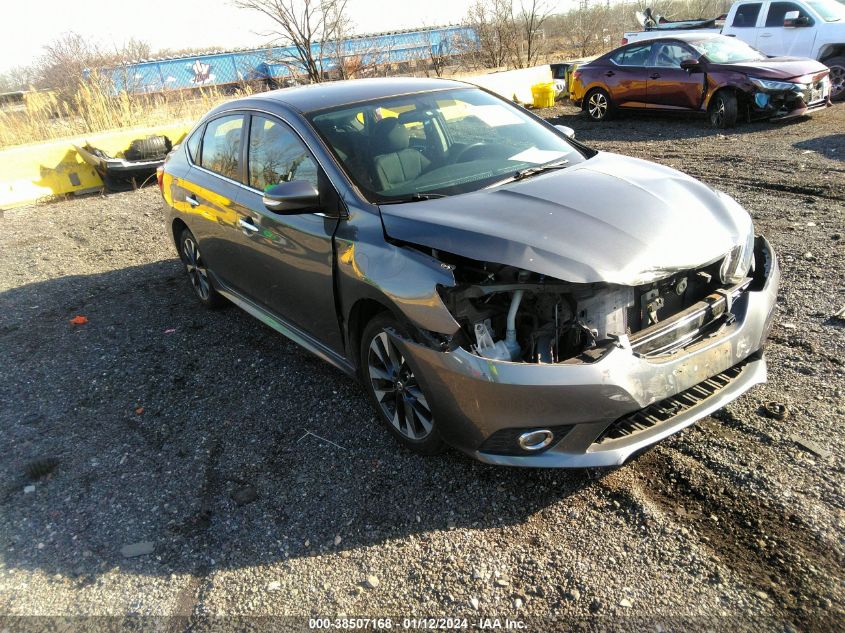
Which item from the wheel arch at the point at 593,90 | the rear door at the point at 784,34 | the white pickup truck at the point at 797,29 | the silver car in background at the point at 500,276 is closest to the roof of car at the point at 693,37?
the white pickup truck at the point at 797,29

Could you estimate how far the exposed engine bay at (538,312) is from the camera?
109 inches

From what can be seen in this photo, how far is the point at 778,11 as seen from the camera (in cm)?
1412

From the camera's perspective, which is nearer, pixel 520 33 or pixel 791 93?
pixel 791 93

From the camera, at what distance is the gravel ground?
98.4 inches

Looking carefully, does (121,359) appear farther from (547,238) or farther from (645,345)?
(645,345)

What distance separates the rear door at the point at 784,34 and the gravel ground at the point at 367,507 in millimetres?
11307

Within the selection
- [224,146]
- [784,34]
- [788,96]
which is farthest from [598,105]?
[224,146]

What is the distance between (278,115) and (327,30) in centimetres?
1381

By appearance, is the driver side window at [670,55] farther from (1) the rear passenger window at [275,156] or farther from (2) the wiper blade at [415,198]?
(2) the wiper blade at [415,198]

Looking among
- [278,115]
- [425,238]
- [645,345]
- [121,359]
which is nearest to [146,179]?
[121,359]

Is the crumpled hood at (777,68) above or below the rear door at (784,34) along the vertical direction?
below

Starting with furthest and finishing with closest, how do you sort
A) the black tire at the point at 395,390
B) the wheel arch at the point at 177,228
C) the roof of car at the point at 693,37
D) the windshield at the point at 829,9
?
the windshield at the point at 829,9 < the roof of car at the point at 693,37 < the wheel arch at the point at 177,228 < the black tire at the point at 395,390

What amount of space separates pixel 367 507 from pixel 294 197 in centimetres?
161

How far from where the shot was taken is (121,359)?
4.97 meters
